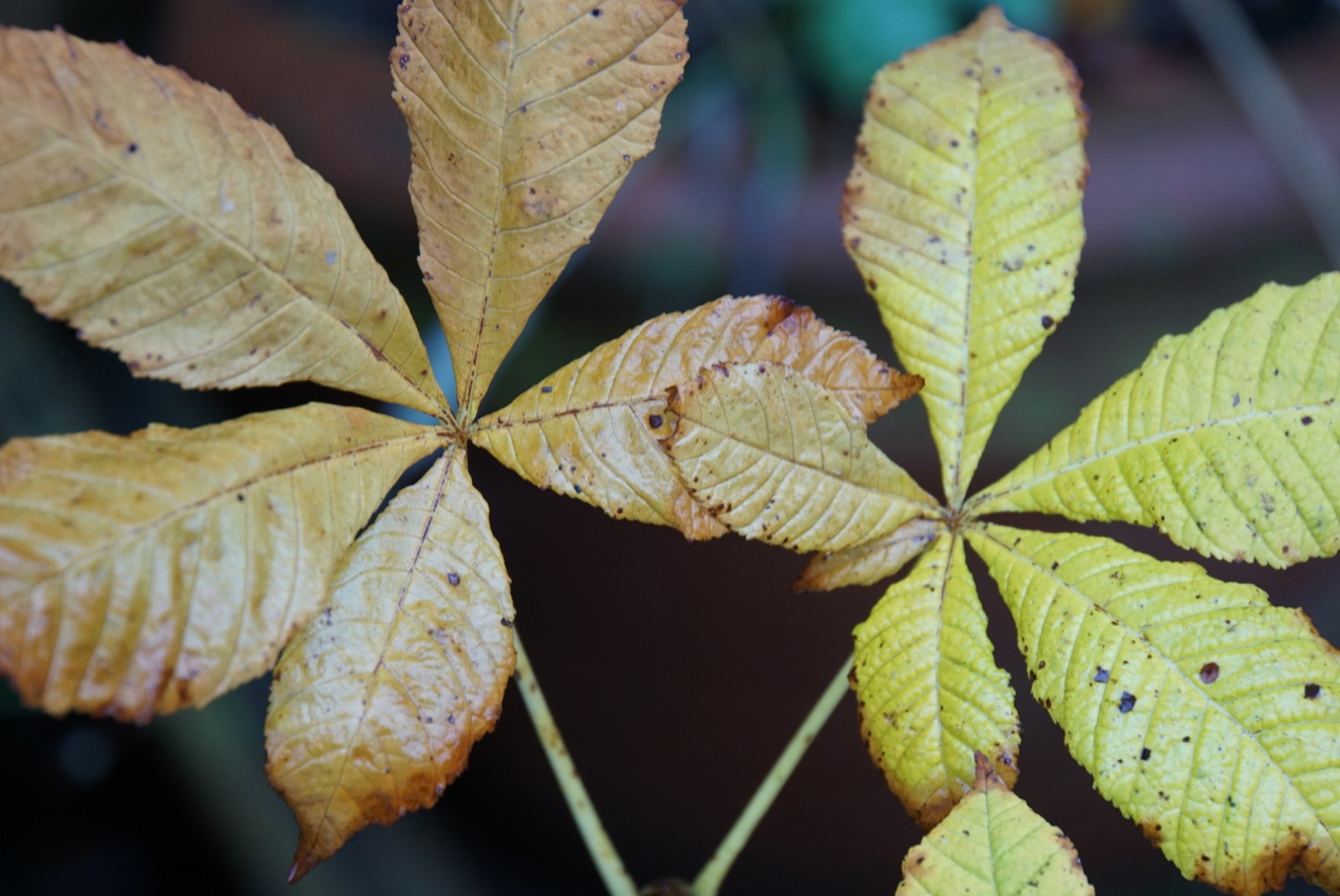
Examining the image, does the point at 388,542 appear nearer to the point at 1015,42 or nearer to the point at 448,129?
the point at 448,129

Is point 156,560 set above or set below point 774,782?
A: above

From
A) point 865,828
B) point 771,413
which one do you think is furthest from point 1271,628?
point 865,828

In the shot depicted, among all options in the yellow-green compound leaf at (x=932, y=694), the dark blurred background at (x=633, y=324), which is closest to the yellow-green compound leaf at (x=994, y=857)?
the yellow-green compound leaf at (x=932, y=694)

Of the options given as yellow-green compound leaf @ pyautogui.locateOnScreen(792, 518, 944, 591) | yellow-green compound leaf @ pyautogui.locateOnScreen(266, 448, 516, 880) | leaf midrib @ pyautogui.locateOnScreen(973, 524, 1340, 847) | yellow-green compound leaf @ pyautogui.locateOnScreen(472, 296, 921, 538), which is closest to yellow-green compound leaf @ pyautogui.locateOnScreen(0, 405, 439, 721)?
yellow-green compound leaf @ pyautogui.locateOnScreen(266, 448, 516, 880)

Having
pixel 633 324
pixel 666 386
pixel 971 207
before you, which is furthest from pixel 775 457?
pixel 633 324

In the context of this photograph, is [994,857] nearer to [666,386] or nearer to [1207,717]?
[1207,717]

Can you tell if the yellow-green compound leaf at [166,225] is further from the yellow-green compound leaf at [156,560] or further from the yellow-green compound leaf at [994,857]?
the yellow-green compound leaf at [994,857]
